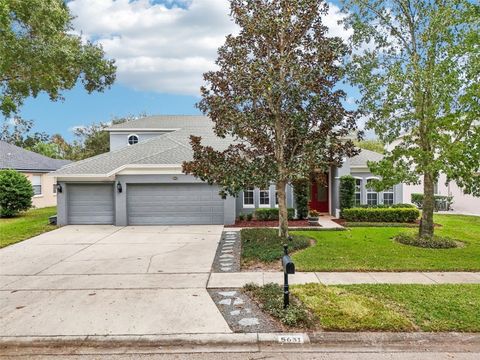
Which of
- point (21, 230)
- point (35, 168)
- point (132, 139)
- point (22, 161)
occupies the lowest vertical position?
point (21, 230)

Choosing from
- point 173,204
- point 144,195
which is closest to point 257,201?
point 173,204

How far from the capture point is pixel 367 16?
10.5 metres

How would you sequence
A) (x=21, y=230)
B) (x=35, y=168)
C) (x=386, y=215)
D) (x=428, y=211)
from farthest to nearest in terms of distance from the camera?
1. (x=35, y=168)
2. (x=386, y=215)
3. (x=21, y=230)
4. (x=428, y=211)

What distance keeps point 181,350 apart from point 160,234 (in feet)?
28.1

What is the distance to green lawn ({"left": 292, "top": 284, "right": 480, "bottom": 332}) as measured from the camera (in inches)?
187

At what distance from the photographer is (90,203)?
50.3ft

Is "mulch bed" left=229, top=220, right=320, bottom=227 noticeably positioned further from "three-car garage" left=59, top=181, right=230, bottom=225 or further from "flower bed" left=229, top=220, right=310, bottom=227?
"three-car garage" left=59, top=181, right=230, bottom=225

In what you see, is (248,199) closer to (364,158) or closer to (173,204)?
(173,204)

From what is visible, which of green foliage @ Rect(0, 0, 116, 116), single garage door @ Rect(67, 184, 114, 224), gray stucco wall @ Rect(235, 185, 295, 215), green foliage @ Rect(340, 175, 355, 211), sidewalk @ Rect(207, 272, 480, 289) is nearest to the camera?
sidewalk @ Rect(207, 272, 480, 289)

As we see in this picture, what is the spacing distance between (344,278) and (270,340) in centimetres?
305

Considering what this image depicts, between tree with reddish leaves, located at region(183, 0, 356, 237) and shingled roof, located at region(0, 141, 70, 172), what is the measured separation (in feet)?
57.4

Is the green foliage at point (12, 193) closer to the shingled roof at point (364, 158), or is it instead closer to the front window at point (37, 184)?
the front window at point (37, 184)

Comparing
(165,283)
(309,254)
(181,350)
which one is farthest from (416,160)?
(181,350)

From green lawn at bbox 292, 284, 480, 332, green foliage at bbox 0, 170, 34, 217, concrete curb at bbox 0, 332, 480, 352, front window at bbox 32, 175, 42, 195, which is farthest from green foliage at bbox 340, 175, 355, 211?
front window at bbox 32, 175, 42, 195
